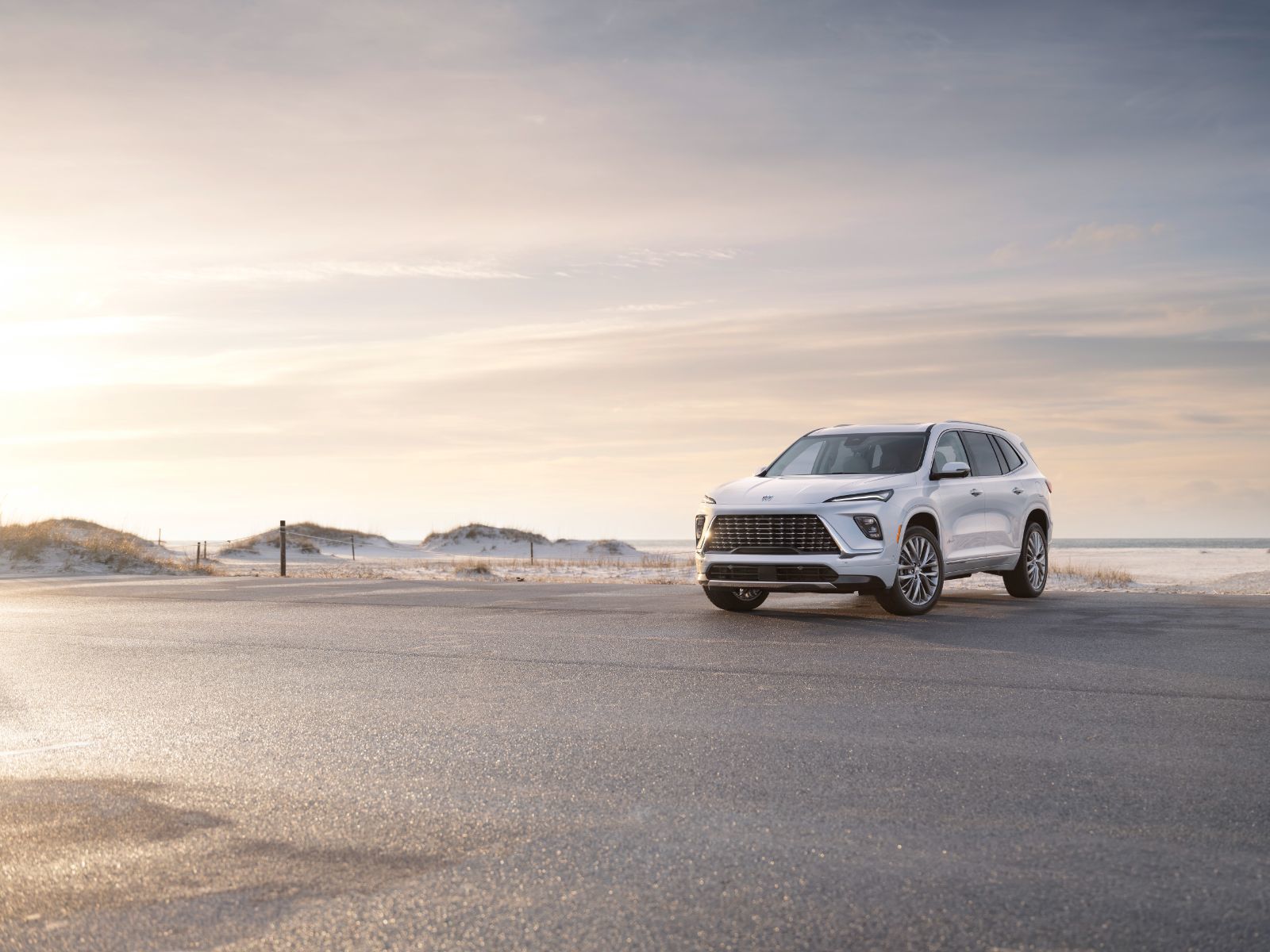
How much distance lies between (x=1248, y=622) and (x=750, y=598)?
522 centimetres

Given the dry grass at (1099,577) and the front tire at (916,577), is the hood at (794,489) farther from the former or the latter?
the dry grass at (1099,577)

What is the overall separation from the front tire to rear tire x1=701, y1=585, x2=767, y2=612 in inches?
59.5

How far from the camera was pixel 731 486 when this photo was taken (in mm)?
13836

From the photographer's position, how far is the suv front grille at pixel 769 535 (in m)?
12.9

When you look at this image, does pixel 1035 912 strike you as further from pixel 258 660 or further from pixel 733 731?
pixel 258 660

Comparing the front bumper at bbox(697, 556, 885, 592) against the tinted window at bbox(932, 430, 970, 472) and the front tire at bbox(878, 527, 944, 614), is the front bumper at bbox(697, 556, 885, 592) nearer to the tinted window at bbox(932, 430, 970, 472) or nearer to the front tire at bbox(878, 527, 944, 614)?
the front tire at bbox(878, 527, 944, 614)

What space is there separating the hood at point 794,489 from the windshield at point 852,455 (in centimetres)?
42

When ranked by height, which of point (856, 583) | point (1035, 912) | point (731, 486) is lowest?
point (1035, 912)

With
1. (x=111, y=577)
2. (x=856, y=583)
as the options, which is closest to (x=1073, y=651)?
(x=856, y=583)

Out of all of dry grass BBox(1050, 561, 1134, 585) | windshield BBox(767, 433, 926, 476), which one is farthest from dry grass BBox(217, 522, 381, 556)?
windshield BBox(767, 433, 926, 476)

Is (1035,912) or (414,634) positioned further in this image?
(414,634)

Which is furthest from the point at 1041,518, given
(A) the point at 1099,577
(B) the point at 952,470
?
(A) the point at 1099,577

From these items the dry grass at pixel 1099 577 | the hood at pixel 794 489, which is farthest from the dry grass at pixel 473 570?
the hood at pixel 794 489

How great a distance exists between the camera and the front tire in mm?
13258
